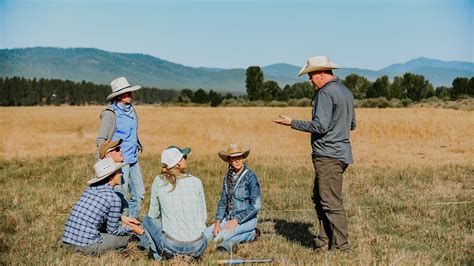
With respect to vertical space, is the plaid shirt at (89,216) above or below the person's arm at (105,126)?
below

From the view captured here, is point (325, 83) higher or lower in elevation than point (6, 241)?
higher

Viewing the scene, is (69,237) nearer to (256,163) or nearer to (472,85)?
(256,163)

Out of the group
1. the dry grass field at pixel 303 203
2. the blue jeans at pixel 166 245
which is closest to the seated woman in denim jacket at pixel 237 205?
the dry grass field at pixel 303 203

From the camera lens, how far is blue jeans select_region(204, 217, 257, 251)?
22.7 ft

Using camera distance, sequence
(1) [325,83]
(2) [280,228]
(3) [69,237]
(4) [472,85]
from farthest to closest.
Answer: (4) [472,85] < (2) [280,228] < (1) [325,83] < (3) [69,237]

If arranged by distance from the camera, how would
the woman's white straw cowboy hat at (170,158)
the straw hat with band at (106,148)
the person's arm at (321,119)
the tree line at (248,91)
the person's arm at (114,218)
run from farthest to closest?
1. the tree line at (248,91)
2. the straw hat with band at (106,148)
3. the person's arm at (321,119)
4. the person's arm at (114,218)
5. the woman's white straw cowboy hat at (170,158)

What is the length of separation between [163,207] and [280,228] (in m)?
2.57

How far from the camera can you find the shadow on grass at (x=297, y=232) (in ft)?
→ 24.5

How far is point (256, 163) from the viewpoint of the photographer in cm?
1622

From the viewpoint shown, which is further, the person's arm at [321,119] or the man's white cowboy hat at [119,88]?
the man's white cowboy hat at [119,88]

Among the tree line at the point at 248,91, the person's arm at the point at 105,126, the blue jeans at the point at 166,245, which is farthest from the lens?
the tree line at the point at 248,91

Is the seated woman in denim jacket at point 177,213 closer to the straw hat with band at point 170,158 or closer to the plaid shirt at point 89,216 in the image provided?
the straw hat with band at point 170,158

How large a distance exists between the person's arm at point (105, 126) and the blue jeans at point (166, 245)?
1.93m

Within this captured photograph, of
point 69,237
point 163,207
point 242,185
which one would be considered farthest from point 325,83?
point 69,237
